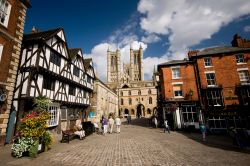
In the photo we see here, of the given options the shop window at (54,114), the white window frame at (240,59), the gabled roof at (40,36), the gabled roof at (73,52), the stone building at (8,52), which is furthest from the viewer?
the gabled roof at (73,52)

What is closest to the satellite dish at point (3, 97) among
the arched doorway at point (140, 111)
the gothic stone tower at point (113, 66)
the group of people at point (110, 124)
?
the group of people at point (110, 124)

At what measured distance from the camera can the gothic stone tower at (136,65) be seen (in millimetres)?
82188

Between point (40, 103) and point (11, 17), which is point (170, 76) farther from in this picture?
point (11, 17)

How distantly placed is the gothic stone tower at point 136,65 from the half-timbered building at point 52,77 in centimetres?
6105

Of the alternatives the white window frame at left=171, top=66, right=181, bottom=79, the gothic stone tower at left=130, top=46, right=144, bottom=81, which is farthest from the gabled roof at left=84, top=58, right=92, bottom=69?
Answer: the gothic stone tower at left=130, top=46, right=144, bottom=81

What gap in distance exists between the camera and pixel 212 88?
18438mm

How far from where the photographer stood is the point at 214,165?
6285 millimetres

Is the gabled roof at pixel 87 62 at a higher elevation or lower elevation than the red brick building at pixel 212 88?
higher

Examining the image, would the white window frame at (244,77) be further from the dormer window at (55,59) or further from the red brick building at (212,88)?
the dormer window at (55,59)

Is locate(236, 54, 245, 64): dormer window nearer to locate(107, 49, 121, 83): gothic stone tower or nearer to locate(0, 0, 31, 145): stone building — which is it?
locate(0, 0, 31, 145): stone building

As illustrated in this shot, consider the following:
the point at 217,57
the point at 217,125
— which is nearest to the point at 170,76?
the point at 217,57

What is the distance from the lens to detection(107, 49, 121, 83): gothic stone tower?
81500mm

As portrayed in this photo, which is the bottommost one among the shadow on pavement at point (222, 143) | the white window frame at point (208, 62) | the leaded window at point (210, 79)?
the shadow on pavement at point (222, 143)

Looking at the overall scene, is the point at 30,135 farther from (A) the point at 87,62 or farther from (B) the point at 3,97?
(A) the point at 87,62
